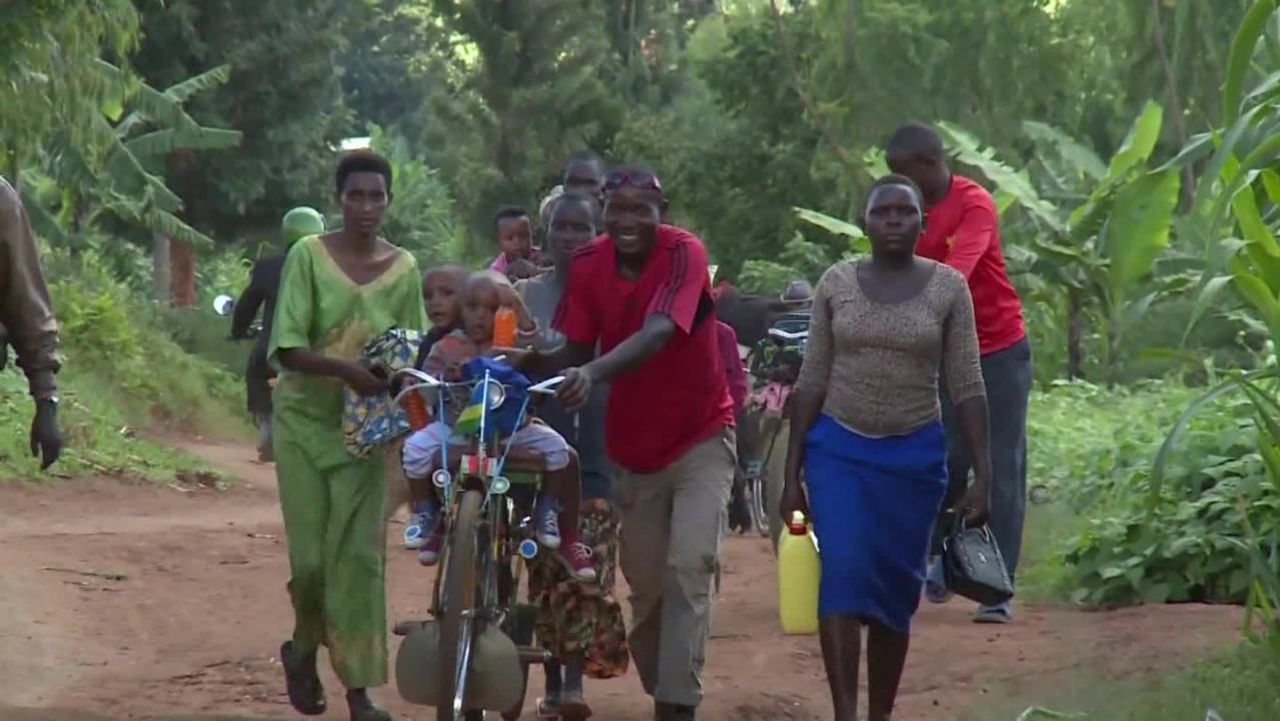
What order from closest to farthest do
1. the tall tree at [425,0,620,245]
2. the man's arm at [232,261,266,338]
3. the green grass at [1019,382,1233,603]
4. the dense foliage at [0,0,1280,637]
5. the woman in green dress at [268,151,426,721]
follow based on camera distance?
the woman in green dress at [268,151,426,721], the dense foliage at [0,0,1280,637], the green grass at [1019,382,1233,603], the man's arm at [232,261,266,338], the tall tree at [425,0,620,245]

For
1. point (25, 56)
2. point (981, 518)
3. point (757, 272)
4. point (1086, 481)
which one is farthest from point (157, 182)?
point (981, 518)

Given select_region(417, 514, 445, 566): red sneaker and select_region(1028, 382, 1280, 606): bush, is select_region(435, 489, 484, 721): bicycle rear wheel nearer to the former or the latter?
select_region(417, 514, 445, 566): red sneaker

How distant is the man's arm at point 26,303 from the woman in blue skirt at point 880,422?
2275 mm

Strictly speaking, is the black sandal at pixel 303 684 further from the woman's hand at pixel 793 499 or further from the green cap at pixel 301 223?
the green cap at pixel 301 223

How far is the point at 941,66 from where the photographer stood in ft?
87.7

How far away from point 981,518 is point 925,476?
0.96 feet

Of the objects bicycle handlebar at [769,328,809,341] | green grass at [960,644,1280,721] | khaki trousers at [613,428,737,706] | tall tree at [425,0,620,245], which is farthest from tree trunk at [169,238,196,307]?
green grass at [960,644,1280,721]

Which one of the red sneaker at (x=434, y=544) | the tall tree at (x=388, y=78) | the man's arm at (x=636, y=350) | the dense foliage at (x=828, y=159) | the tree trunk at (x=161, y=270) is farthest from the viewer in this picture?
the tall tree at (x=388, y=78)

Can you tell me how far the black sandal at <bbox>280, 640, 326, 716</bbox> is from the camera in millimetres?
8266

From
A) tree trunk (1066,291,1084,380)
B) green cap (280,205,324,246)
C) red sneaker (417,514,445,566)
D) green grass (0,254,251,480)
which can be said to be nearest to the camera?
red sneaker (417,514,445,566)

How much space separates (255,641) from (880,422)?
4220 mm

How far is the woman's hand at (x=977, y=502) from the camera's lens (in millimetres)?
7426

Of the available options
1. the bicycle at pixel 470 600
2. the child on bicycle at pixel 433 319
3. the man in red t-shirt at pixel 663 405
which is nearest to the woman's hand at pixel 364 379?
the child on bicycle at pixel 433 319

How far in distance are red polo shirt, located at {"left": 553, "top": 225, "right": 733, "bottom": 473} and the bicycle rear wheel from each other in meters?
0.89
